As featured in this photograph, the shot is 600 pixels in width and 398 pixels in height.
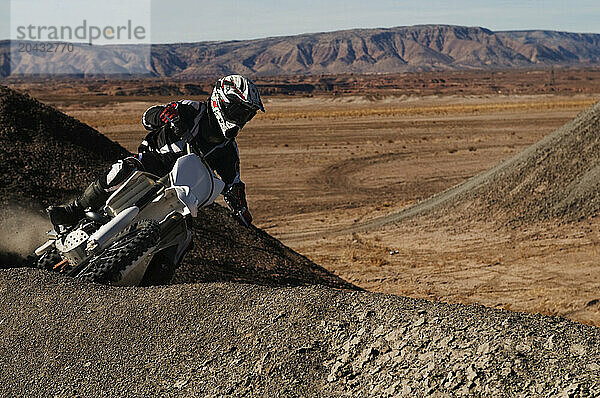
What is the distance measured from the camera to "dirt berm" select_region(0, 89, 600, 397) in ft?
11.0

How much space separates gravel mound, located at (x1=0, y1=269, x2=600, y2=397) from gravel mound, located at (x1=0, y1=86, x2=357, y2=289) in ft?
8.69

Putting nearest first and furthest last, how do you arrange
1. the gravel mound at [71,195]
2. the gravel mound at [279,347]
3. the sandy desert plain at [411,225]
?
the gravel mound at [279,347], the gravel mound at [71,195], the sandy desert plain at [411,225]

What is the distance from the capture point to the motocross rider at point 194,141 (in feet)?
19.8

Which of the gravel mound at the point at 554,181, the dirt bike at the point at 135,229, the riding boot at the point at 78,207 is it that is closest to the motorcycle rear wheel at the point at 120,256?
the dirt bike at the point at 135,229

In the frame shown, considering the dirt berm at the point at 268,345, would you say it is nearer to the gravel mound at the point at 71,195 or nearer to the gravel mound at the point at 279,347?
the gravel mound at the point at 279,347

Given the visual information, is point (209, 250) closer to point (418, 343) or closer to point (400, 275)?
point (400, 275)

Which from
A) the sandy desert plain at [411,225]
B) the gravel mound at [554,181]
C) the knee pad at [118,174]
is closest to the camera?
the knee pad at [118,174]

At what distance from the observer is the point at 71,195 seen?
8391 millimetres

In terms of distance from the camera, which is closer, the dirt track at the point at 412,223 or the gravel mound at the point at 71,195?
the gravel mound at the point at 71,195

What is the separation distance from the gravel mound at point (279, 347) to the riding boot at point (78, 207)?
51.8 inches

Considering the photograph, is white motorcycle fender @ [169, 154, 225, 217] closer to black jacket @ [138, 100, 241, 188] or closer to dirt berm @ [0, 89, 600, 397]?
black jacket @ [138, 100, 241, 188]

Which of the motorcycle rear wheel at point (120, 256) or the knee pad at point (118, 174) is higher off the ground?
the knee pad at point (118, 174)

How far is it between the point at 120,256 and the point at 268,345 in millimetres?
2247

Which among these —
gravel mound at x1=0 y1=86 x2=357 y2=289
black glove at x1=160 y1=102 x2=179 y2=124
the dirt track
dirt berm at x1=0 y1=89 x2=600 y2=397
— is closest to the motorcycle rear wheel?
dirt berm at x1=0 y1=89 x2=600 y2=397
